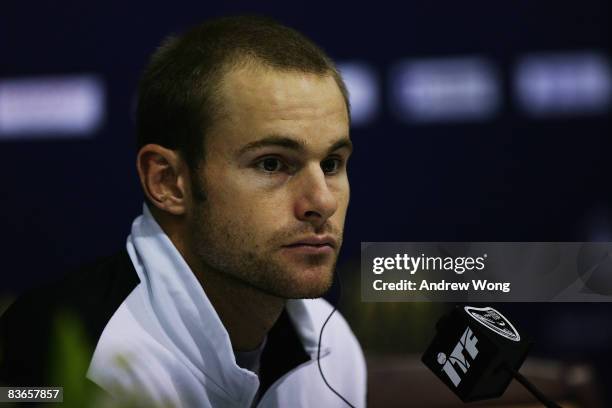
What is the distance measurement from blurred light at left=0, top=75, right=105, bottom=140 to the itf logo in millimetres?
958

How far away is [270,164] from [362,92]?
383 mm

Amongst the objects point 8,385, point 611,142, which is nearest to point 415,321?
point 611,142

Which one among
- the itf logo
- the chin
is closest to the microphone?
the itf logo

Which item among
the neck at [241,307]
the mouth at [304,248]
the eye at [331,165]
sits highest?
the eye at [331,165]

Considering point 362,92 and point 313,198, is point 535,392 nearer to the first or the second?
point 313,198

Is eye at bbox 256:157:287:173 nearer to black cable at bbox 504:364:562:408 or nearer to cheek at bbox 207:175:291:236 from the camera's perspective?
cheek at bbox 207:175:291:236

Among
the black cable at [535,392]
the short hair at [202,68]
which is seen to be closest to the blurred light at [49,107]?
the short hair at [202,68]

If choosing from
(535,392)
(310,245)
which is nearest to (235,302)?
(310,245)

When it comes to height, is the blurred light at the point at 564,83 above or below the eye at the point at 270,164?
above

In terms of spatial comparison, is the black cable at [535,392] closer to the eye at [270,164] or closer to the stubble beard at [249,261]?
the stubble beard at [249,261]

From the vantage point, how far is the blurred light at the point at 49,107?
190cm

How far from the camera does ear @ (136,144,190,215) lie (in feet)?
5.37

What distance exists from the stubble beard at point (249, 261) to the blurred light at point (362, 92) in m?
0.39

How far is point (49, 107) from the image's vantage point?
1906mm
